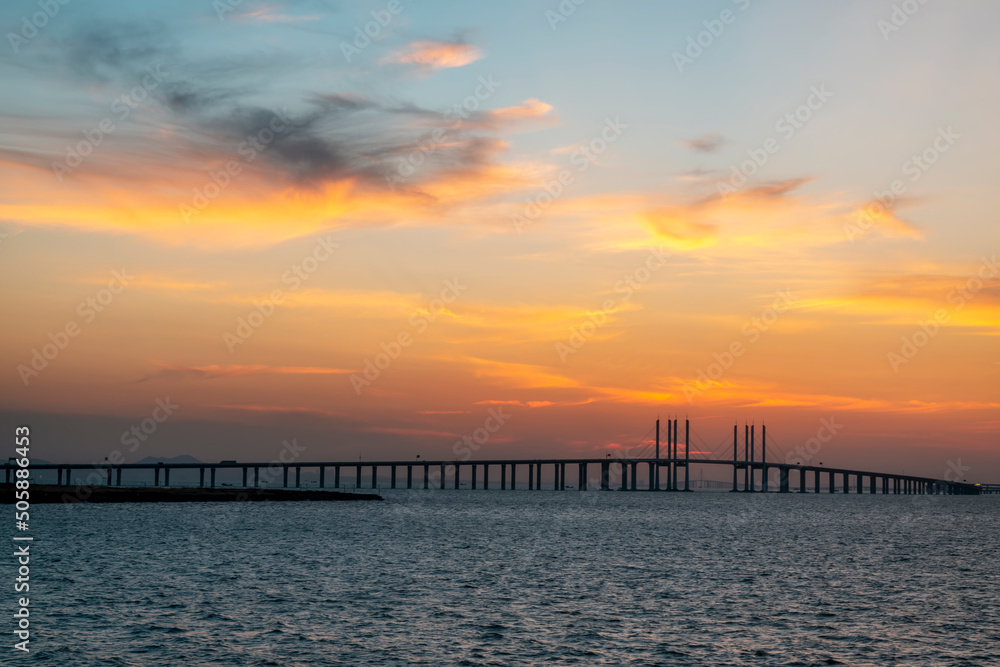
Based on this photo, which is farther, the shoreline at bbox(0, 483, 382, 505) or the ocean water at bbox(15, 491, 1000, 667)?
the shoreline at bbox(0, 483, 382, 505)

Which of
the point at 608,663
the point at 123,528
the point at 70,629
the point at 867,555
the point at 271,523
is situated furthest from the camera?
the point at 271,523

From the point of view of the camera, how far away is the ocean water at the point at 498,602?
101 feet

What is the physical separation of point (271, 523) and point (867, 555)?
60.1 metres

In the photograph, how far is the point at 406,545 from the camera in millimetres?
73562

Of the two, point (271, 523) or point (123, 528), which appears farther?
point (271, 523)

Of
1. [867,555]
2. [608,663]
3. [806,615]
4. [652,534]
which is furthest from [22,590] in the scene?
[652,534]

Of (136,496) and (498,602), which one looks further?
(136,496)

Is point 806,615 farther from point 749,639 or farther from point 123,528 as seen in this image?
point 123,528

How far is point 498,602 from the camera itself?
41562 millimetres

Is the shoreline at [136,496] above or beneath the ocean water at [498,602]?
beneath

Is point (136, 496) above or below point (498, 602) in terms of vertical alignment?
below

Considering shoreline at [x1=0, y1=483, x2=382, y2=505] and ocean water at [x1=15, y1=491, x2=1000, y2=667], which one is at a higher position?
ocean water at [x1=15, y1=491, x2=1000, y2=667]

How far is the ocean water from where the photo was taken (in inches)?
1214

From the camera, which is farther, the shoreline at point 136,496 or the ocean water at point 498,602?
the shoreline at point 136,496
